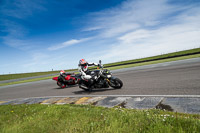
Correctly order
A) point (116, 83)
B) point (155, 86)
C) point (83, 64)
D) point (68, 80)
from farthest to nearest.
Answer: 1. point (68, 80)
2. point (83, 64)
3. point (116, 83)
4. point (155, 86)

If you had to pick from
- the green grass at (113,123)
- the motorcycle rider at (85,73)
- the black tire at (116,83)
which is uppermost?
Result: the motorcycle rider at (85,73)

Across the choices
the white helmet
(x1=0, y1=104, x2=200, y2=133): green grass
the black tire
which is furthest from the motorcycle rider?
(x1=0, y1=104, x2=200, y2=133): green grass

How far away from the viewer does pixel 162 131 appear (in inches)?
105

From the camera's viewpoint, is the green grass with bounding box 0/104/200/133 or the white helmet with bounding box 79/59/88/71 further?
the white helmet with bounding box 79/59/88/71

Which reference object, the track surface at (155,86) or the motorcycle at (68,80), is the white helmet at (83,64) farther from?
the motorcycle at (68,80)

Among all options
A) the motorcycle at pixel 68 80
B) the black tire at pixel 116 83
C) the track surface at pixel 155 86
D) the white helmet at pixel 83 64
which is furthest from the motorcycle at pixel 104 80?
the motorcycle at pixel 68 80

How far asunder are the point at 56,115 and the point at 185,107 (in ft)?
11.9

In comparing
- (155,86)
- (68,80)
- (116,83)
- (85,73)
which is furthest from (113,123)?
(68,80)

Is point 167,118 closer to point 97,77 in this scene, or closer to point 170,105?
point 170,105

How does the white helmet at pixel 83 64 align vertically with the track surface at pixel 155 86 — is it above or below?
above

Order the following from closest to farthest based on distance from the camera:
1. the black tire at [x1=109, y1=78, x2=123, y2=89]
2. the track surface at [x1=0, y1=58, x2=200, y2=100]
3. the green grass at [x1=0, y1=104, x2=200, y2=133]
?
1. the green grass at [x1=0, y1=104, x2=200, y2=133]
2. the track surface at [x1=0, y1=58, x2=200, y2=100]
3. the black tire at [x1=109, y1=78, x2=123, y2=89]

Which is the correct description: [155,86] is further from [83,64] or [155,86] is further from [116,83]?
[83,64]

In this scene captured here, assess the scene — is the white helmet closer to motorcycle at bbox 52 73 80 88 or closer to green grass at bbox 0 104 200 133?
motorcycle at bbox 52 73 80 88

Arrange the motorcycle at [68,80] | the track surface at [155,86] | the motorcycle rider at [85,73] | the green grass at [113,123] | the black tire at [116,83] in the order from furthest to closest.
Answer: the motorcycle at [68,80]
the motorcycle rider at [85,73]
the black tire at [116,83]
the track surface at [155,86]
the green grass at [113,123]
